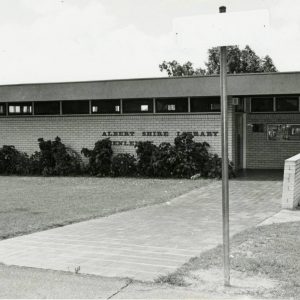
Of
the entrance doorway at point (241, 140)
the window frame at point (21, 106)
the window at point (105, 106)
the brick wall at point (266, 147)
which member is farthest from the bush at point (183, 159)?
the window frame at point (21, 106)

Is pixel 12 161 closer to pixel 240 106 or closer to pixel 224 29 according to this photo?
pixel 240 106

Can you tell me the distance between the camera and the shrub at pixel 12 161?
20.1 metres

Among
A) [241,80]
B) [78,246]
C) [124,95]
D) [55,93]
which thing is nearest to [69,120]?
[55,93]

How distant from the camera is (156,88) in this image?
1764 cm

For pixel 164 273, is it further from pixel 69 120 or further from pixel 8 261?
pixel 69 120

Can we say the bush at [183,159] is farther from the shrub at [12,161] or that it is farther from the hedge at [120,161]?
the shrub at [12,161]

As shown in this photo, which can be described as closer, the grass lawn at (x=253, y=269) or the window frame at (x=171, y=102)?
the grass lawn at (x=253, y=269)

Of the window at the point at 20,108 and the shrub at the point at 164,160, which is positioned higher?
the window at the point at 20,108

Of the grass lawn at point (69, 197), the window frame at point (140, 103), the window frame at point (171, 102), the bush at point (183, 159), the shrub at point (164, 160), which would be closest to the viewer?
the grass lawn at point (69, 197)

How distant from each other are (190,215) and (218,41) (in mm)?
5717

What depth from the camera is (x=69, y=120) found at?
19.8m

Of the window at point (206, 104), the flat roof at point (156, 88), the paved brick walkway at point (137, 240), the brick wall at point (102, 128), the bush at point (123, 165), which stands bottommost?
the paved brick walkway at point (137, 240)

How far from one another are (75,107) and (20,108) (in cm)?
240

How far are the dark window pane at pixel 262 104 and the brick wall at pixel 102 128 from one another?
3.50 m
